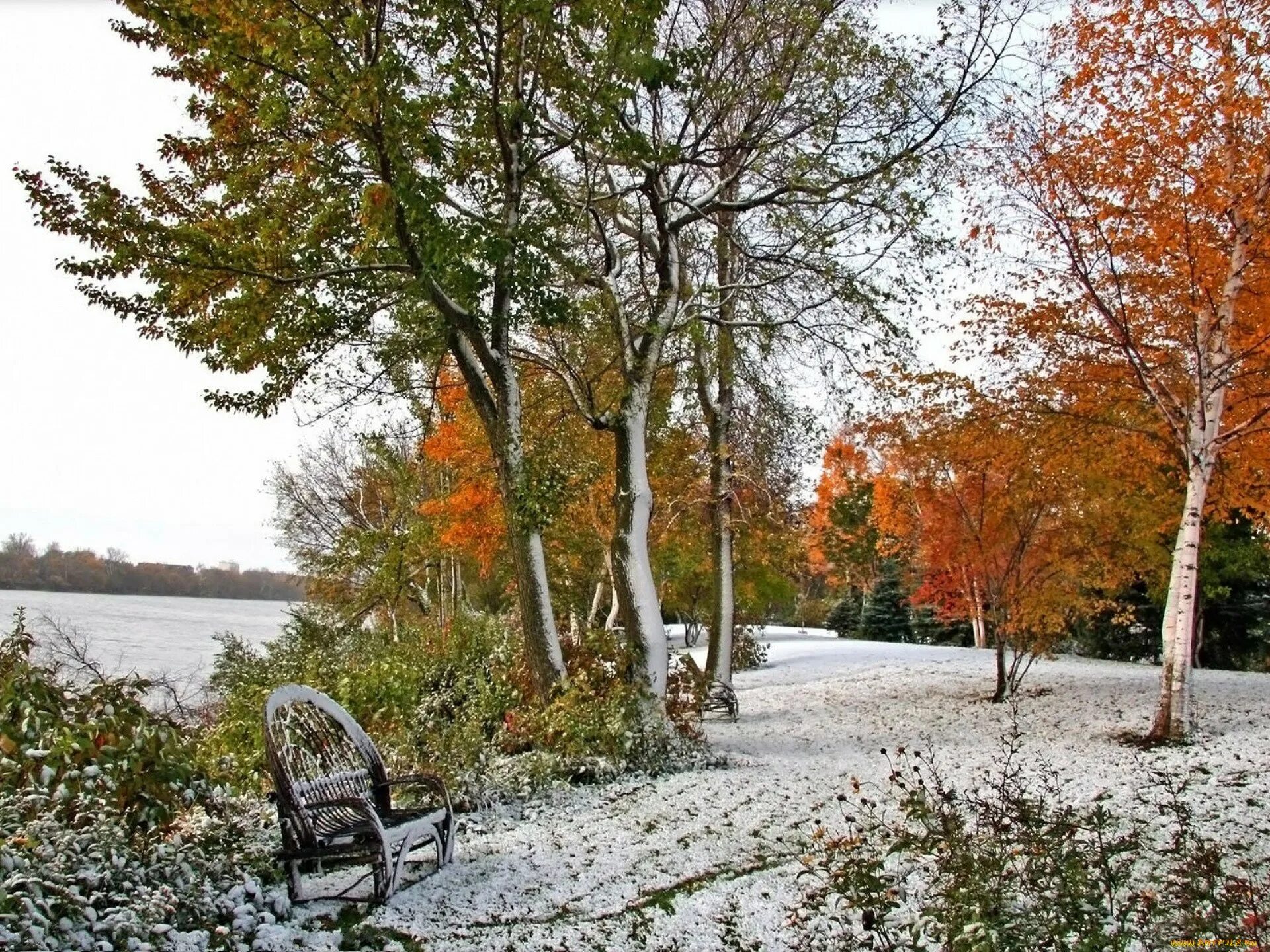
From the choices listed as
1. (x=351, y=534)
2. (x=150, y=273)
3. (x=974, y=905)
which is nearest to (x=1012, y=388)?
(x=974, y=905)

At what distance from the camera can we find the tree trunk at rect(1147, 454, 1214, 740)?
8555 millimetres

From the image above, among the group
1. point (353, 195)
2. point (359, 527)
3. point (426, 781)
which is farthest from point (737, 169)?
point (359, 527)

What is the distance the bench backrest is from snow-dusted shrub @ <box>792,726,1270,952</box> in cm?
238

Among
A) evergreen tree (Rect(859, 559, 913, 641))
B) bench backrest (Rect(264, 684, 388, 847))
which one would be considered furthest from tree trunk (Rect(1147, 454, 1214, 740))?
evergreen tree (Rect(859, 559, 913, 641))

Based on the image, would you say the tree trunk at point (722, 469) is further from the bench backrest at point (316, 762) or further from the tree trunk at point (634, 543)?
the bench backrest at point (316, 762)

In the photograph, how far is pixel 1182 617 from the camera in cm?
855

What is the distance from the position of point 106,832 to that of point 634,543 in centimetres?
593

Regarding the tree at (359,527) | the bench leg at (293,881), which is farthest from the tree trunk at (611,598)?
the bench leg at (293,881)

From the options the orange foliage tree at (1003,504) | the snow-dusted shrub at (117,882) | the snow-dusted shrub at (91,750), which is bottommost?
the snow-dusted shrub at (117,882)

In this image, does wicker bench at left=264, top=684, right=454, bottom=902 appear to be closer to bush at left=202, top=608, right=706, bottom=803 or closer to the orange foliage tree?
bush at left=202, top=608, right=706, bottom=803

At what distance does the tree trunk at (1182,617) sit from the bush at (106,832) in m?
8.24

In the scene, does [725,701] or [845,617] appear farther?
[845,617]

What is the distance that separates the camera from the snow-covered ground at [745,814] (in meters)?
4.04

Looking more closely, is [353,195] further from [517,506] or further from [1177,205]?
[1177,205]
